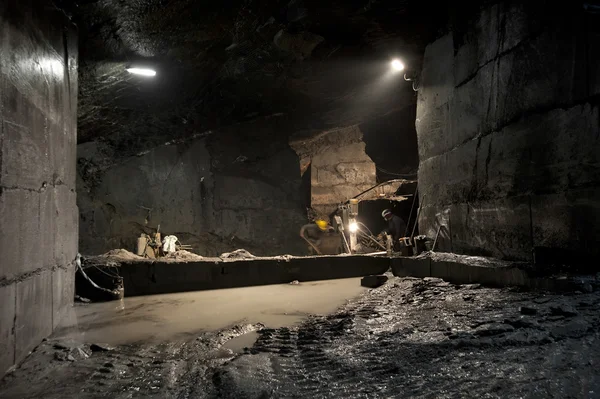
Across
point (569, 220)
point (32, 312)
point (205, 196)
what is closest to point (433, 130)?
point (569, 220)

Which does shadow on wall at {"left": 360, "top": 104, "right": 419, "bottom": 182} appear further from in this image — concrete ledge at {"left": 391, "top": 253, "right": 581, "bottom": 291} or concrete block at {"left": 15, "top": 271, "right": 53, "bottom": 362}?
concrete block at {"left": 15, "top": 271, "right": 53, "bottom": 362}

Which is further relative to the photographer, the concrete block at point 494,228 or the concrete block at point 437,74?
the concrete block at point 437,74

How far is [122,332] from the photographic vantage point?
402 cm

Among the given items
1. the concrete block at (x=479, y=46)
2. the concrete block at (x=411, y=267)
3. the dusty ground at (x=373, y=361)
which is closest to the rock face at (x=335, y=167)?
the concrete block at (x=411, y=267)

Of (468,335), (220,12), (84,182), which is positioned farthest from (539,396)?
(84,182)

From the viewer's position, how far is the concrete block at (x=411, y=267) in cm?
615

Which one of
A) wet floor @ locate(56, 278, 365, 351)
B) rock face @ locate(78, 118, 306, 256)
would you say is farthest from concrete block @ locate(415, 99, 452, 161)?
rock face @ locate(78, 118, 306, 256)

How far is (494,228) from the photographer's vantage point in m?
5.29

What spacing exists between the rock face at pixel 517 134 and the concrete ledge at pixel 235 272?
179 cm

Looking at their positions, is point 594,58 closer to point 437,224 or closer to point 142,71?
point 437,224

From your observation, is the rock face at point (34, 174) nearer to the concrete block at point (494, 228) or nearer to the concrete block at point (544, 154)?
the concrete block at point (544, 154)

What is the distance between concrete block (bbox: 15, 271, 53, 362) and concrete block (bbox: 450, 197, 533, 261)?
5.37 meters

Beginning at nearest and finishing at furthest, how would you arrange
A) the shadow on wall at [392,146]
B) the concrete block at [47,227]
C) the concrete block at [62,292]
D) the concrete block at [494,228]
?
the concrete block at [47,227]
the concrete block at [62,292]
the concrete block at [494,228]
the shadow on wall at [392,146]

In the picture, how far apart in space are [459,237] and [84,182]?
951 centimetres
